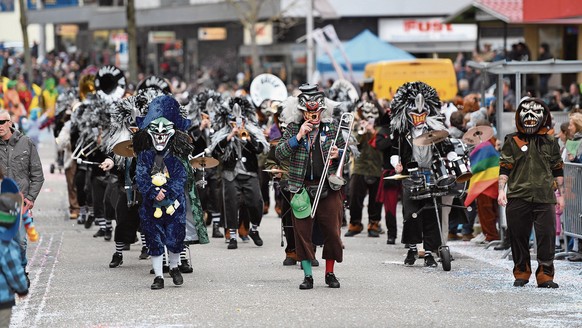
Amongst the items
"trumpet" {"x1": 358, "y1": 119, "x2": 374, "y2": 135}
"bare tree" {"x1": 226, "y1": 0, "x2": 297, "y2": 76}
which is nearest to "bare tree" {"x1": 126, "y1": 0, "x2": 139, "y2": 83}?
"bare tree" {"x1": 226, "y1": 0, "x2": 297, "y2": 76}

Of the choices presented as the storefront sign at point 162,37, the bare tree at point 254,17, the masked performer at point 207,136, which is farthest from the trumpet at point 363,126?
the storefront sign at point 162,37

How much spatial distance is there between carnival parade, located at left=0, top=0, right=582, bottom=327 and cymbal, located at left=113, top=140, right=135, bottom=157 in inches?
0.5

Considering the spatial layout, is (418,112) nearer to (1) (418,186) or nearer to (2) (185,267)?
(1) (418,186)

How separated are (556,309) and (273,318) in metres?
2.47

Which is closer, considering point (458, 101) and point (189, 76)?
point (458, 101)

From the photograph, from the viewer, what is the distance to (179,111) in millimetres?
12586

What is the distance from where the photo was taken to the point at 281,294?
38.8 ft

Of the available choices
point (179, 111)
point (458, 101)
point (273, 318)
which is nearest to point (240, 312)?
point (273, 318)

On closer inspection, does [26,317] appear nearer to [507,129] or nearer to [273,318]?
[273,318]

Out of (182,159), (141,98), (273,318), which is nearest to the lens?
(273,318)

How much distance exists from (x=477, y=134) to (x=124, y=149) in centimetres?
439

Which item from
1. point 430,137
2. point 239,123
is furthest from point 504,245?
point 239,123

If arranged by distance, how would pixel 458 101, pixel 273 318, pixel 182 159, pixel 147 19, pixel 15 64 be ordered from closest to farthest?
pixel 273 318 → pixel 182 159 → pixel 458 101 → pixel 15 64 → pixel 147 19

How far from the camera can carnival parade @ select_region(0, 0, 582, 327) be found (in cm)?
1095
